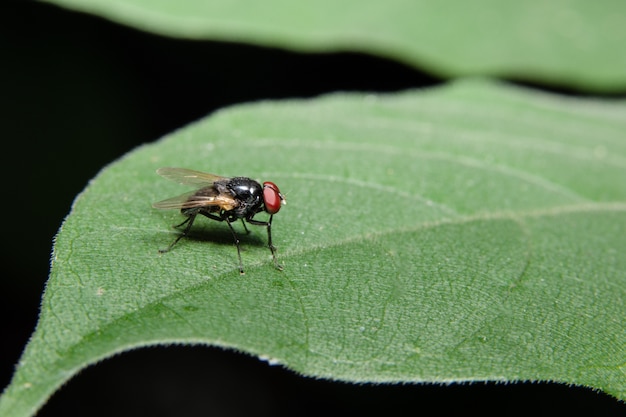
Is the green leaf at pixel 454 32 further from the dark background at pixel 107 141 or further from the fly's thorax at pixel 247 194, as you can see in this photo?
the fly's thorax at pixel 247 194

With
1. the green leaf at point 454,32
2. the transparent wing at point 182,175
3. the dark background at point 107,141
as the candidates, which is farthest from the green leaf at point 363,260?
the dark background at point 107,141

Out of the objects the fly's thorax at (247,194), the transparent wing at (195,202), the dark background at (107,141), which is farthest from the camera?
the dark background at (107,141)

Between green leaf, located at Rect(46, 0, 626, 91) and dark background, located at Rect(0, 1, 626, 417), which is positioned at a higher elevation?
green leaf, located at Rect(46, 0, 626, 91)

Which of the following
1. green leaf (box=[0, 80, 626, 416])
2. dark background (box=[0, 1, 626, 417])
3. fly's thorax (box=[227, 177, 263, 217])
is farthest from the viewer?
dark background (box=[0, 1, 626, 417])

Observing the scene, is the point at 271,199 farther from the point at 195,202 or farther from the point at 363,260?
the point at 363,260

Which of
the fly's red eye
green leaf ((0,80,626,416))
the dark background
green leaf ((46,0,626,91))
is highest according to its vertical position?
green leaf ((46,0,626,91))

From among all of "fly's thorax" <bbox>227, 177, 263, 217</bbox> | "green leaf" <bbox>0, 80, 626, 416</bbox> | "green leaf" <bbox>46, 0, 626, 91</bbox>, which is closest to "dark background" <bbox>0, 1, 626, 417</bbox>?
"green leaf" <bbox>46, 0, 626, 91</bbox>

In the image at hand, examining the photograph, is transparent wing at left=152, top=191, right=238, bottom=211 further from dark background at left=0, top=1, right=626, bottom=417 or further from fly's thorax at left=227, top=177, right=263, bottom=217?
dark background at left=0, top=1, right=626, bottom=417
